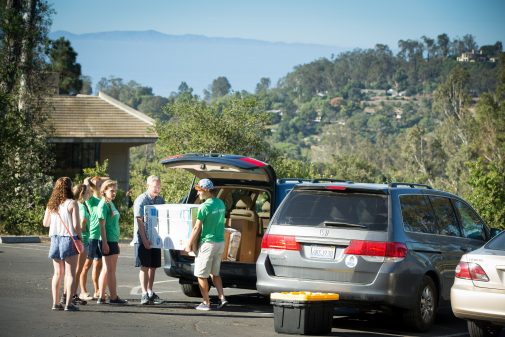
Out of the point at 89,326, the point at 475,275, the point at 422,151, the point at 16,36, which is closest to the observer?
the point at 475,275

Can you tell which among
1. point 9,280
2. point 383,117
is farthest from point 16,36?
point 383,117

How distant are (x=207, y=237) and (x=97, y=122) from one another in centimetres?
4312

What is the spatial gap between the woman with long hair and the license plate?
9.82 feet

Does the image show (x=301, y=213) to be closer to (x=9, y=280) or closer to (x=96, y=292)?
(x=96, y=292)

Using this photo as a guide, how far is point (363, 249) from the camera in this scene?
11555 millimetres

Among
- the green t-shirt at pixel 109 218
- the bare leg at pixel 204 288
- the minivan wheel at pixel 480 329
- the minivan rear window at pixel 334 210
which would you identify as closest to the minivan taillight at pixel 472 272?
the minivan wheel at pixel 480 329

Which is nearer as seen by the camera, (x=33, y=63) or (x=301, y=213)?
(x=301, y=213)

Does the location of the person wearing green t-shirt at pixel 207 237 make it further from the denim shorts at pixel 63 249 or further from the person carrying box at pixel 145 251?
the denim shorts at pixel 63 249

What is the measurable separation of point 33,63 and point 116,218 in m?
22.4

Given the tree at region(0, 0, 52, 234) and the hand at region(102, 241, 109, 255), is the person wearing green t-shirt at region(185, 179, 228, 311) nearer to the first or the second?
the hand at region(102, 241, 109, 255)

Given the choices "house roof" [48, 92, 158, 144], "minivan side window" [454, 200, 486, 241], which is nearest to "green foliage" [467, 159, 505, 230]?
"minivan side window" [454, 200, 486, 241]

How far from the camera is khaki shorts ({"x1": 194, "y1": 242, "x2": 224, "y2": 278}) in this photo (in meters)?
13.1

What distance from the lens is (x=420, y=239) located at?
1207 cm

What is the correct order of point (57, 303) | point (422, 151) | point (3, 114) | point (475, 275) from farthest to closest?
point (422, 151), point (3, 114), point (57, 303), point (475, 275)
